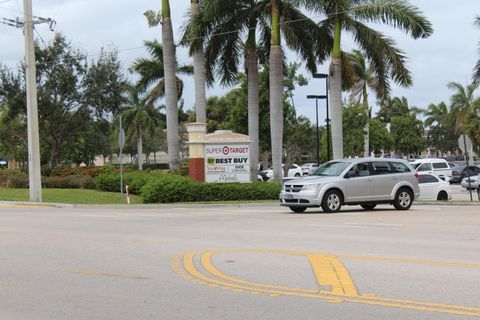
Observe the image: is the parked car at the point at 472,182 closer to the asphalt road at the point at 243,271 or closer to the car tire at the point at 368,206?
the car tire at the point at 368,206

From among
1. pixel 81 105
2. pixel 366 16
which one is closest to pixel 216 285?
pixel 366 16

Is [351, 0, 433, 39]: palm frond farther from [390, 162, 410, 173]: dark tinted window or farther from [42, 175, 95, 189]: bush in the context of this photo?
[42, 175, 95, 189]: bush

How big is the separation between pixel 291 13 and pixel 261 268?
22794mm

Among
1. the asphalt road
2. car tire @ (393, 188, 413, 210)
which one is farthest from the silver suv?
the asphalt road

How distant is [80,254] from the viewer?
10961mm

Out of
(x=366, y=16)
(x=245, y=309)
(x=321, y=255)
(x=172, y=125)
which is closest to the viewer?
(x=245, y=309)

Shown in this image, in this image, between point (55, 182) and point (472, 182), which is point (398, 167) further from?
point (55, 182)

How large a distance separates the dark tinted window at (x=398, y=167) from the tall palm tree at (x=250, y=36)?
980 centimetres

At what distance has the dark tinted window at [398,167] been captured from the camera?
21.0 m

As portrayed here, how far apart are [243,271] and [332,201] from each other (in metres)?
11.2

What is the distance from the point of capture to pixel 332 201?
781 inches

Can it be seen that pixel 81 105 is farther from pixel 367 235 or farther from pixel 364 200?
pixel 367 235

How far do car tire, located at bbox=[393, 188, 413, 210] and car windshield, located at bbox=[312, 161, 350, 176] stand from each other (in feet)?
7.00

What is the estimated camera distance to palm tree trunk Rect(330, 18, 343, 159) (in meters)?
29.4
